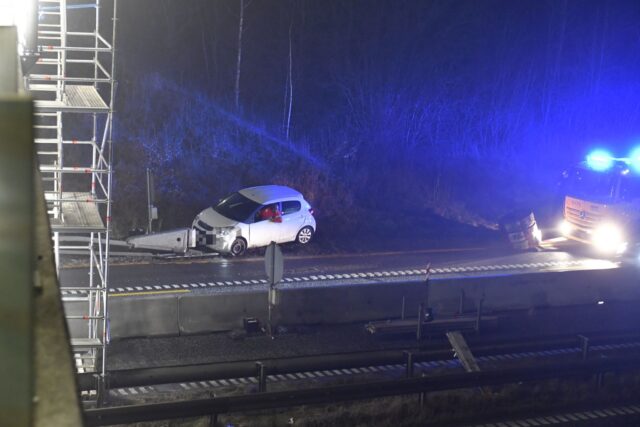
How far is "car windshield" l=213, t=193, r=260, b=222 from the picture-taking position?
1956 centimetres

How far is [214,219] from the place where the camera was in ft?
64.2

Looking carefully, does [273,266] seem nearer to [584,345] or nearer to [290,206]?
[584,345]

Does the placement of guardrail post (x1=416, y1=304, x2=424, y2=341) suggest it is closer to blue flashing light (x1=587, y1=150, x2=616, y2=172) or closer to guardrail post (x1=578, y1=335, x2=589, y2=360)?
guardrail post (x1=578, y1=335, x2=589, y2=360)

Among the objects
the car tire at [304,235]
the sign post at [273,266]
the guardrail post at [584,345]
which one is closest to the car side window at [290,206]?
the car tire at [304,235]

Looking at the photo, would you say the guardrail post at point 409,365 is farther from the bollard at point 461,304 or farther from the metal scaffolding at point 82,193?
the metal scaffolding at point 82,193

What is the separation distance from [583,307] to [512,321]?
1.88m

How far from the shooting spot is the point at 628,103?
36969 mm

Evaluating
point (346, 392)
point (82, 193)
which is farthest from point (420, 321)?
point (82, 193)

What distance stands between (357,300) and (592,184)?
881cm

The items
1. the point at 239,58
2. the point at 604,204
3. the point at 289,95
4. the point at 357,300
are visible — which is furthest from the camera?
the point at 289,95

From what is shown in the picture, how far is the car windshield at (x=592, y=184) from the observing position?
2111 cm

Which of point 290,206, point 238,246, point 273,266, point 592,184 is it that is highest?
point 592,184

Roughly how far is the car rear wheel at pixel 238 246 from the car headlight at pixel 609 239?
8327mm

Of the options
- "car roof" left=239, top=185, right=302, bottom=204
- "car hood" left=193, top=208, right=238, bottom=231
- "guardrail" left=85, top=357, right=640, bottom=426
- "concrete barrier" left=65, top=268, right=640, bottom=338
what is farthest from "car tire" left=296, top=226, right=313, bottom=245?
"guardrail" left=85, top=357, right=640, bottom=426
